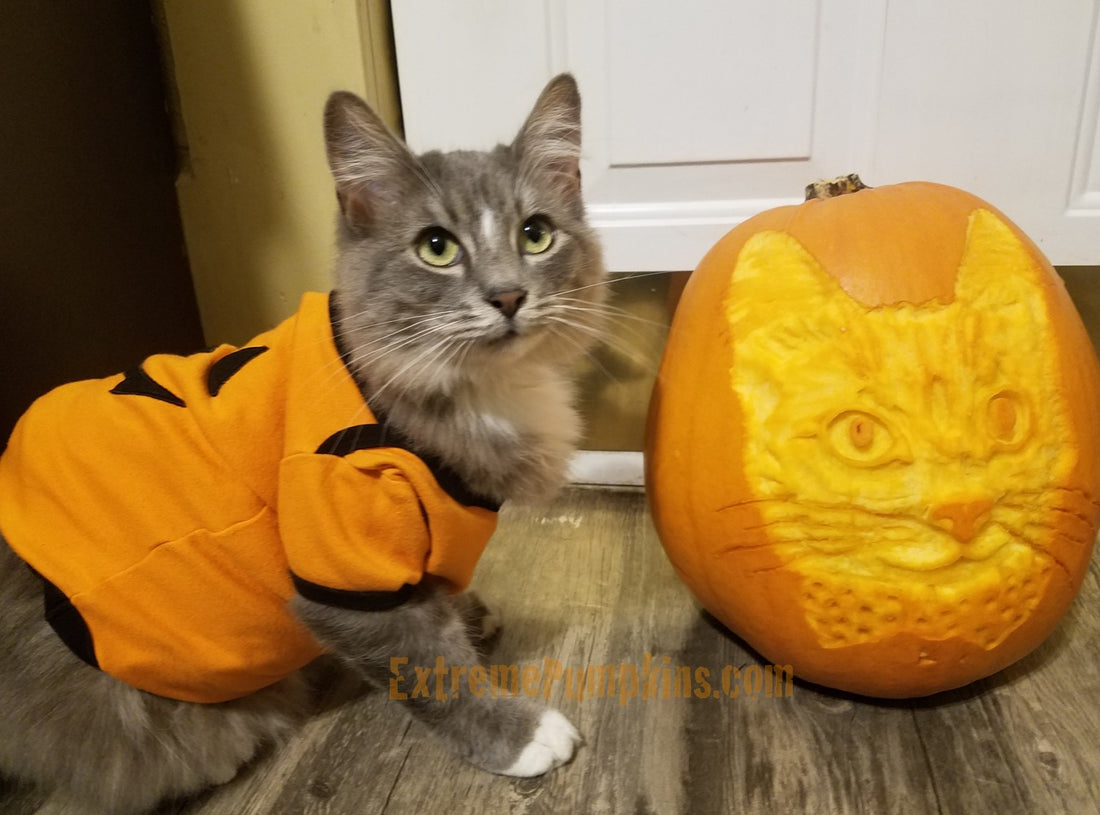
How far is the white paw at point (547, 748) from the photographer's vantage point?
99 cm

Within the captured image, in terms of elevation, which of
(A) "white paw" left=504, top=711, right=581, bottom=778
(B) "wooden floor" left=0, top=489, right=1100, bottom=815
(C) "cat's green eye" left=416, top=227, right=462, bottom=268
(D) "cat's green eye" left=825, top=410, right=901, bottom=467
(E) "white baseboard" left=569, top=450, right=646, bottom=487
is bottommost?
(B) "wooden floor" left=0, top=489, right=1100, bottom=815

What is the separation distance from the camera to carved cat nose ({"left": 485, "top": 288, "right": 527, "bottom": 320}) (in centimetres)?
92

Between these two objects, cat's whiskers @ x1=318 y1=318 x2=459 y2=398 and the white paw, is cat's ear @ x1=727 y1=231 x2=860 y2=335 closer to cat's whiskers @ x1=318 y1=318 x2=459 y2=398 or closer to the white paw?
cat's whiskers @ x1=318 y1=318 x2=459 y2=398

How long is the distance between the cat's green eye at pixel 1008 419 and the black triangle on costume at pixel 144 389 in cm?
102

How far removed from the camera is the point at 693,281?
1.19 meters

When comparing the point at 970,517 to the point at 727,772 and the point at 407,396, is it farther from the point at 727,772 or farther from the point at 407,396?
the point at 407,396

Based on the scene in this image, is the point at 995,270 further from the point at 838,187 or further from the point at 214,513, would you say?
the point at 214,513

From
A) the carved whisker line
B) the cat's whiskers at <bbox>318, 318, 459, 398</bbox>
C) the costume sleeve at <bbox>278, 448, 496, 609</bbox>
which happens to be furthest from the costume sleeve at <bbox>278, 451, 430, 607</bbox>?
the carved whisker line

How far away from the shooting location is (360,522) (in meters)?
0.91

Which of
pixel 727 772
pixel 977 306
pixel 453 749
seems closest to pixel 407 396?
pixel 453 749

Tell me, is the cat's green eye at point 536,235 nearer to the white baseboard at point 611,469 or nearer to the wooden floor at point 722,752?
the wooden floor at point 722,752

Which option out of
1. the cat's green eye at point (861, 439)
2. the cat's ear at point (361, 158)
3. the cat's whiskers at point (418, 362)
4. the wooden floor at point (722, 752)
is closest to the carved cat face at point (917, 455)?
the cat's green eye at point (861, 439)

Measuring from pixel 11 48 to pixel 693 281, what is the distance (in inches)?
45.4

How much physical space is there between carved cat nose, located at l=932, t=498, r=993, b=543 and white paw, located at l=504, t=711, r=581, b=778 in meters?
0.55
